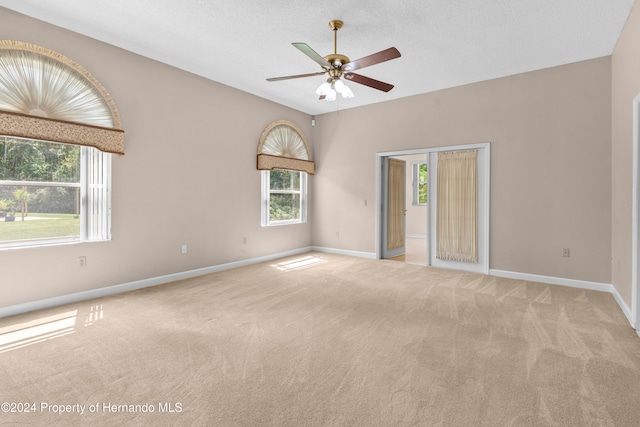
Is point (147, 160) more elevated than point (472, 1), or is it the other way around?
point (472, 1)

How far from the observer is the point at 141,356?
2451 mm

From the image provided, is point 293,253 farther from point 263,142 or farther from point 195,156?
point 195,156

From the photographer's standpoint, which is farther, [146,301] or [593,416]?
[146,301]

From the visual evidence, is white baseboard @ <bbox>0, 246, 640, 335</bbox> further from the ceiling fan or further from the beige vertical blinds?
the ceiling fan

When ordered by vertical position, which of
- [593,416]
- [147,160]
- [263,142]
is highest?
[263,142]

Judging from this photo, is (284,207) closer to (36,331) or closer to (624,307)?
(36,331)

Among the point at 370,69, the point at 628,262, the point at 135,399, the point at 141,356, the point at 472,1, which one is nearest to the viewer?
the point at 135,399

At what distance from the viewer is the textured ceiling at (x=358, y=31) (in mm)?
3191

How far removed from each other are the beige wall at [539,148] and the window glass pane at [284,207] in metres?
2.27

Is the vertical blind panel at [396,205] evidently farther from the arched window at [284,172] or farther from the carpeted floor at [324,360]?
the carpeted floor at [324,360]

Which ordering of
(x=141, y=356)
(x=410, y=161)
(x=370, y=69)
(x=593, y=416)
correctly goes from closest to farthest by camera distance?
(x=593, y=416) → (x=141, y=356) → (x=370, y=69) → (x=410, y=161)

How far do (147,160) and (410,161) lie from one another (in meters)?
7.72

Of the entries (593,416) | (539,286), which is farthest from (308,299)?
(539,286)

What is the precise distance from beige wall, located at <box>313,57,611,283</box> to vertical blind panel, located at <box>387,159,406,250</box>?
78cm
